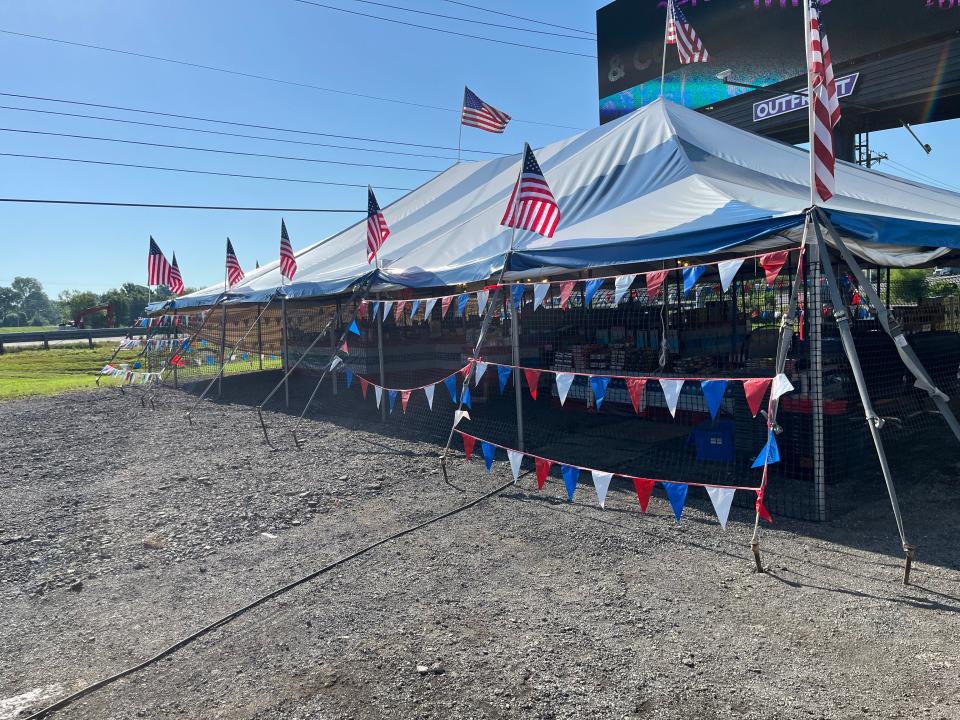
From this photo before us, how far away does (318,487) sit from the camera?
7113mm

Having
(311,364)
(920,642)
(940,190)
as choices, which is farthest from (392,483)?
(940,190)

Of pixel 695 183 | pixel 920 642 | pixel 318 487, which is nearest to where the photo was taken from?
pixel 920 642

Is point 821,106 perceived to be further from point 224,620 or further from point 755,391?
point 224,620

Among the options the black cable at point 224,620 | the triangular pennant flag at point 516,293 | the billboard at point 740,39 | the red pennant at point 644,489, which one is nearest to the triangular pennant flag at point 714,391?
the red pennant at point 644,489

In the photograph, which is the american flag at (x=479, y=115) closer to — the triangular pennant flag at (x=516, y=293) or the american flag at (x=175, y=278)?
the triangular pennant flag at (x=516, y=293)

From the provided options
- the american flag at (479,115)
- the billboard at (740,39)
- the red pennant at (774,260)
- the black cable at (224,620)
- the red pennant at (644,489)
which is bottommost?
the black cable at (224,620)

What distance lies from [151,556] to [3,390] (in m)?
17.2

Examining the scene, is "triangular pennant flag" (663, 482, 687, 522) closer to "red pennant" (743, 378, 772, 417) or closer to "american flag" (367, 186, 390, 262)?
"red pennant" (743, 378, 772, 417)

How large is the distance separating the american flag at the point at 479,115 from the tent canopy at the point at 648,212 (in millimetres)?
744

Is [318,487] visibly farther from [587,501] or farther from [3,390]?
[3,390]

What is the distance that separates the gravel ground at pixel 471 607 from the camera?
3.19 m

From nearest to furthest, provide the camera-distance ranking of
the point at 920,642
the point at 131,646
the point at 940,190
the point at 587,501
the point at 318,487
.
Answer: the point at 920,642
the point at 131,646
the point at 587,501
the point at 318,487
the point at 940,190

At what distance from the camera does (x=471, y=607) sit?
4.13m

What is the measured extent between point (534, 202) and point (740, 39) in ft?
53.1
